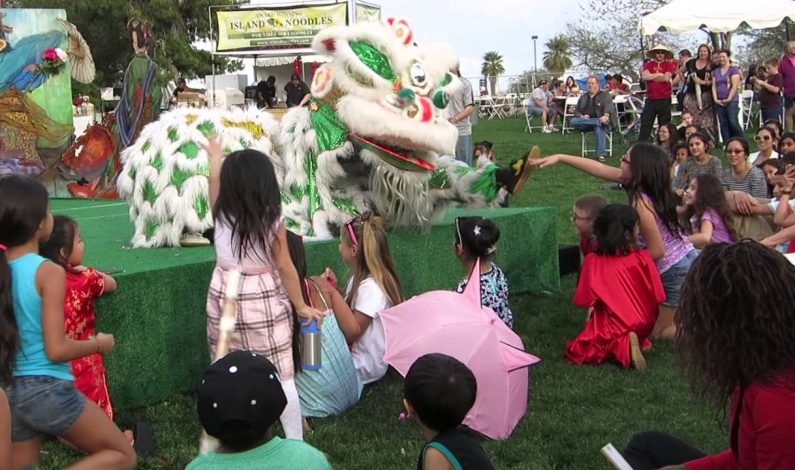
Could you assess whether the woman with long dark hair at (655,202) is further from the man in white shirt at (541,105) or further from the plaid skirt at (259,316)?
the man in white shirt at (541,105)

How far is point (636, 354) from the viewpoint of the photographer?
16.6 ft

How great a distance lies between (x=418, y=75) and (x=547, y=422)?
204cm

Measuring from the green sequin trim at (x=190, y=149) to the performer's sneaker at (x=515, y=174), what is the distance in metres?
1.79

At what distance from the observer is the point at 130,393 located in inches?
165

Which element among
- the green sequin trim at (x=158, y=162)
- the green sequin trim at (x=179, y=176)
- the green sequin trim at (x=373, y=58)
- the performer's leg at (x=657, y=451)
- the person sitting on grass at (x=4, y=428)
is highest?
the green sequin trim at (x=373, y=58)

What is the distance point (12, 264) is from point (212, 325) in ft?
3.40

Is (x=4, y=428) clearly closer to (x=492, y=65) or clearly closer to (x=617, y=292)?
(x=617, y=292)

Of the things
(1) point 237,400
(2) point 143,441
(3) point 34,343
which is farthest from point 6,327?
(2) point 143,441

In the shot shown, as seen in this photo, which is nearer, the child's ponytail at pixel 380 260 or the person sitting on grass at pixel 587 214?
the child's ponytail at pixel 380 260

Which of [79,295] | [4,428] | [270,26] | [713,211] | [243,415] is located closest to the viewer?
[243,415]

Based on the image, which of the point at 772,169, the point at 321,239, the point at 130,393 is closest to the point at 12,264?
the point at 130,393

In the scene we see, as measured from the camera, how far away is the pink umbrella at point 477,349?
388cm

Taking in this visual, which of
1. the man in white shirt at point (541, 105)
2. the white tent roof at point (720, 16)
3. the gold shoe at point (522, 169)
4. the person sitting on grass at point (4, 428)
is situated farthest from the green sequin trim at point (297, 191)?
the man in white shirt at point (541, 105)

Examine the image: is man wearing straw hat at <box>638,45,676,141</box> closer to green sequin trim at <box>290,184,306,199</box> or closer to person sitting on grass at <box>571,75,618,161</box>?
person sitting on grass at <box>571,75,618,161</box>
